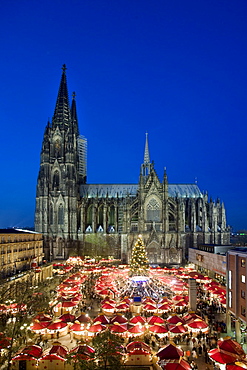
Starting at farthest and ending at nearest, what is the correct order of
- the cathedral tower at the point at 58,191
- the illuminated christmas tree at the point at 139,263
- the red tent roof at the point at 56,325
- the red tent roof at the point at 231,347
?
the cathedral tower at the point at 58,191 < the illuminated christmas tree at the point at 139,263 < the red tent roof at the point at 56,325 < the red tent roof at the point at 231,347

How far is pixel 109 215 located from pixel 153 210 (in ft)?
51.1

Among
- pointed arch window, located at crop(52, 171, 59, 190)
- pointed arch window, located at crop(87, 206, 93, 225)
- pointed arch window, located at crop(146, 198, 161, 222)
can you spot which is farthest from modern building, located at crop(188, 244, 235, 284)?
pointed arch window, located at crop(52, 171, 59, 190)

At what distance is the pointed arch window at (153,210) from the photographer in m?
83.3

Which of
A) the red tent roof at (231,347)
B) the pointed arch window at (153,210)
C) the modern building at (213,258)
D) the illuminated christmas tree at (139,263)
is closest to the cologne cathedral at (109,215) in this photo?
the pointed arch window at (153,210)

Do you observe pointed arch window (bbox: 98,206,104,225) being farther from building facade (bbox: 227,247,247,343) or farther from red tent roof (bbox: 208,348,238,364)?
red tent roof (bbox: 208,348,238,364)

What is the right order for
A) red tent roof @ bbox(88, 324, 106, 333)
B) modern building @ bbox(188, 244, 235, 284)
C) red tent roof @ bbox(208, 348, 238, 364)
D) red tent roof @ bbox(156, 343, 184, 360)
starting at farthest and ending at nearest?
modern building @ bbox(188, 244, 235, 284) < red tent roof @ bbox(88, 324, 106, 333) < red tent roof @ bbox(156, 343, 184, 360) < red tent roof @ bbox(208, 348, 238, 364)

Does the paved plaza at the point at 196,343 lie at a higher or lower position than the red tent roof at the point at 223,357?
lower

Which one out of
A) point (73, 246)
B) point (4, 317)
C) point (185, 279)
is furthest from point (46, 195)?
point (4, 317)

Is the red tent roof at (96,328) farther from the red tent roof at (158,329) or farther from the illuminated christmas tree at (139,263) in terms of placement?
the illuminated christmas tree at (139,263)

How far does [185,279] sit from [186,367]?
128 ft

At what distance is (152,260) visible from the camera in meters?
80.2

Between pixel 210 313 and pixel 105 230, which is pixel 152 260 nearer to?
pixel 105 230

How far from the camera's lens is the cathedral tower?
85.8 m

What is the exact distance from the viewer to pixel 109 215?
306 ft
